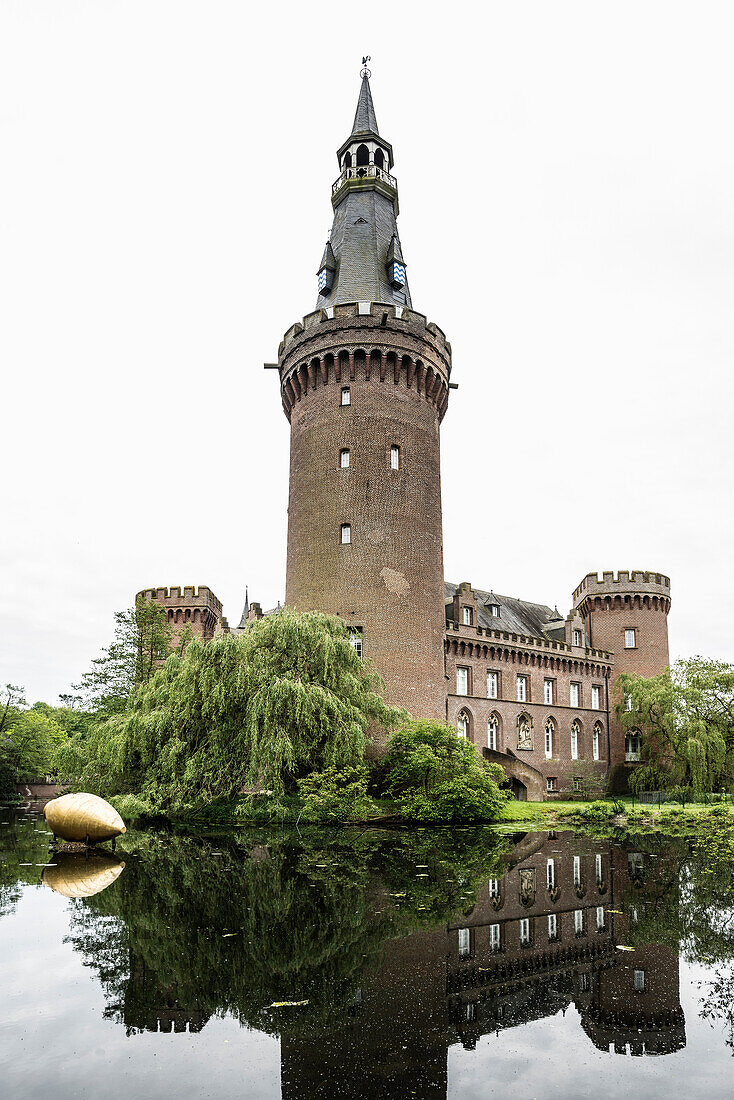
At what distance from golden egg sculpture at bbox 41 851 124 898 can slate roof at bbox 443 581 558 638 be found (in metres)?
27.0

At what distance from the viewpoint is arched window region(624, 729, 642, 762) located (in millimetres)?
47062

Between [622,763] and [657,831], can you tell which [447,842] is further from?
[622,763]

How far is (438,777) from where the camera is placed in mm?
25766

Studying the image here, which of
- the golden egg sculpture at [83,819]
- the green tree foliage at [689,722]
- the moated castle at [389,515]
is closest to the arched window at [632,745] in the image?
the moated castle at [389,515]

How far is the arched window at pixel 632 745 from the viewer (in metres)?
47.1

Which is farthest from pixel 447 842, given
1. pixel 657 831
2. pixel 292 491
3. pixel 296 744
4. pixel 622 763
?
pixel 622 763

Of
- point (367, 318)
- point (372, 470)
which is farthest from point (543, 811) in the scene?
point (367, 318)

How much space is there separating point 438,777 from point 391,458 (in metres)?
14.2

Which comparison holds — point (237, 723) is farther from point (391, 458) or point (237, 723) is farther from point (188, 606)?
point (188, 606)

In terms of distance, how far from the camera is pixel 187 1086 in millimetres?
4766

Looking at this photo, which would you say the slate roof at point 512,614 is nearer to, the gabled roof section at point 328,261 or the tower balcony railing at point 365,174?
the gabled roof section at point 328,261

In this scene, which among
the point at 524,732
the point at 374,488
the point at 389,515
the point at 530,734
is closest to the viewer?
the point at 389,515

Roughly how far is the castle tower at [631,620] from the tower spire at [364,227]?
74.2 ft

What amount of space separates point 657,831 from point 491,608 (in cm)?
2266
